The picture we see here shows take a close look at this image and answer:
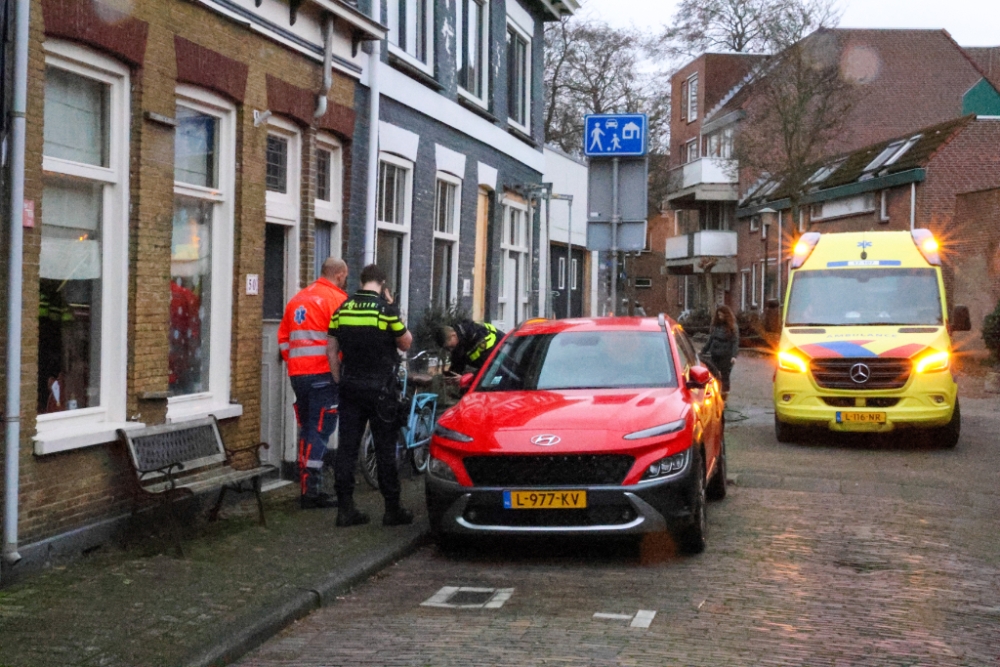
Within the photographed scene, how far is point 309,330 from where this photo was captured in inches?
398

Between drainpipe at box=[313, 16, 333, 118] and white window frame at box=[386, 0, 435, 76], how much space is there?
94.7 inches

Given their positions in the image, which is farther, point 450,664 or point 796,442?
point 796,442

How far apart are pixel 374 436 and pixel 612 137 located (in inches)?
230

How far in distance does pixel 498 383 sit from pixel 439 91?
24.9ft

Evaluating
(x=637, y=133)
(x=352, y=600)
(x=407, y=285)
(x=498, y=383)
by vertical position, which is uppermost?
(x=637, y=133)

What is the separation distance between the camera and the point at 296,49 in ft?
37.2

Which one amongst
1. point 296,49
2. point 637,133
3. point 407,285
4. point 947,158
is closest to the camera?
point 296,49

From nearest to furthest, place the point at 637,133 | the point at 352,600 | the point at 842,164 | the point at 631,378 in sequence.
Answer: the point at 352,600 < the point at 631,378 < the point at 637,133 < the point at 842,164

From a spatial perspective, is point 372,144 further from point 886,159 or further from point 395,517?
point 886,159

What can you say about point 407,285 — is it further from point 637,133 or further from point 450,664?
point 450,664

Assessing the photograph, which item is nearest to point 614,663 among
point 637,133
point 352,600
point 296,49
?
point 352,600

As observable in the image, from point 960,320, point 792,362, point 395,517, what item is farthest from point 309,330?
point 960,320

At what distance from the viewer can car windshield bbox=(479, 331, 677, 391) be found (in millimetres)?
9242

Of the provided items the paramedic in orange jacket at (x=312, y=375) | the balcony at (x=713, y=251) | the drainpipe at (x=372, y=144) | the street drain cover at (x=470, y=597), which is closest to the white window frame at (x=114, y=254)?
the paramedic in orange jacket at (x=312, y=375)
